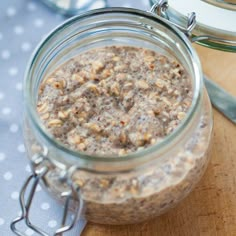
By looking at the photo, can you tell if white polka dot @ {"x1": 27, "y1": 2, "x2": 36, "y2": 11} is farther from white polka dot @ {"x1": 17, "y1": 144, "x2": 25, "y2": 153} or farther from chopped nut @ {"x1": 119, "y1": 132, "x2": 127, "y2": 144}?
chopped nut @ {"x1": 119, "y1": 132, "x2": 127, "y2": 144}

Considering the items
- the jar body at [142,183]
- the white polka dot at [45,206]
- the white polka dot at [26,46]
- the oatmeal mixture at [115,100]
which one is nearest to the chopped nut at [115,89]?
the oatmeal mixture at [115,100]

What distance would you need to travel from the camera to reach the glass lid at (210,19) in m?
0.89

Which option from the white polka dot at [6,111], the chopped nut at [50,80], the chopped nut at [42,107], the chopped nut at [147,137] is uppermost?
the chopped nut at [50,80]

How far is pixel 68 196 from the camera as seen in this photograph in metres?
0.67

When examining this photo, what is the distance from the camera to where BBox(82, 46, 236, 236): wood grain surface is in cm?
81

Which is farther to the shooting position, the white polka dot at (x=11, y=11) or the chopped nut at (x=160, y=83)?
the white polka dot at (x=11, y=11)

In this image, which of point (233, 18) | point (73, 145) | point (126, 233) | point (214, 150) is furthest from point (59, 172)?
point (233, 18)

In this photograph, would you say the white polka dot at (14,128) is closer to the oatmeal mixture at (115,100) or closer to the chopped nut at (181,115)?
the oatmeal mixture at (115,100)

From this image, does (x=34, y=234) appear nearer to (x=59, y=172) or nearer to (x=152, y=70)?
(x=59, y=172)

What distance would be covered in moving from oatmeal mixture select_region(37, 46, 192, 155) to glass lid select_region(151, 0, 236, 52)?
126mm

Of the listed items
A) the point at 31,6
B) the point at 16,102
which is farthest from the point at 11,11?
the point at 16,102

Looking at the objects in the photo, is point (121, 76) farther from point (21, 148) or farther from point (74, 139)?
point (21, 148)

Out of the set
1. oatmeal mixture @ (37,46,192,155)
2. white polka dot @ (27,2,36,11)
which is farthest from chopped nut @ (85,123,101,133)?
white polka dot @ (27,2,36,11)

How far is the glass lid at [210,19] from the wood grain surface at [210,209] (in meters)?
0.13
